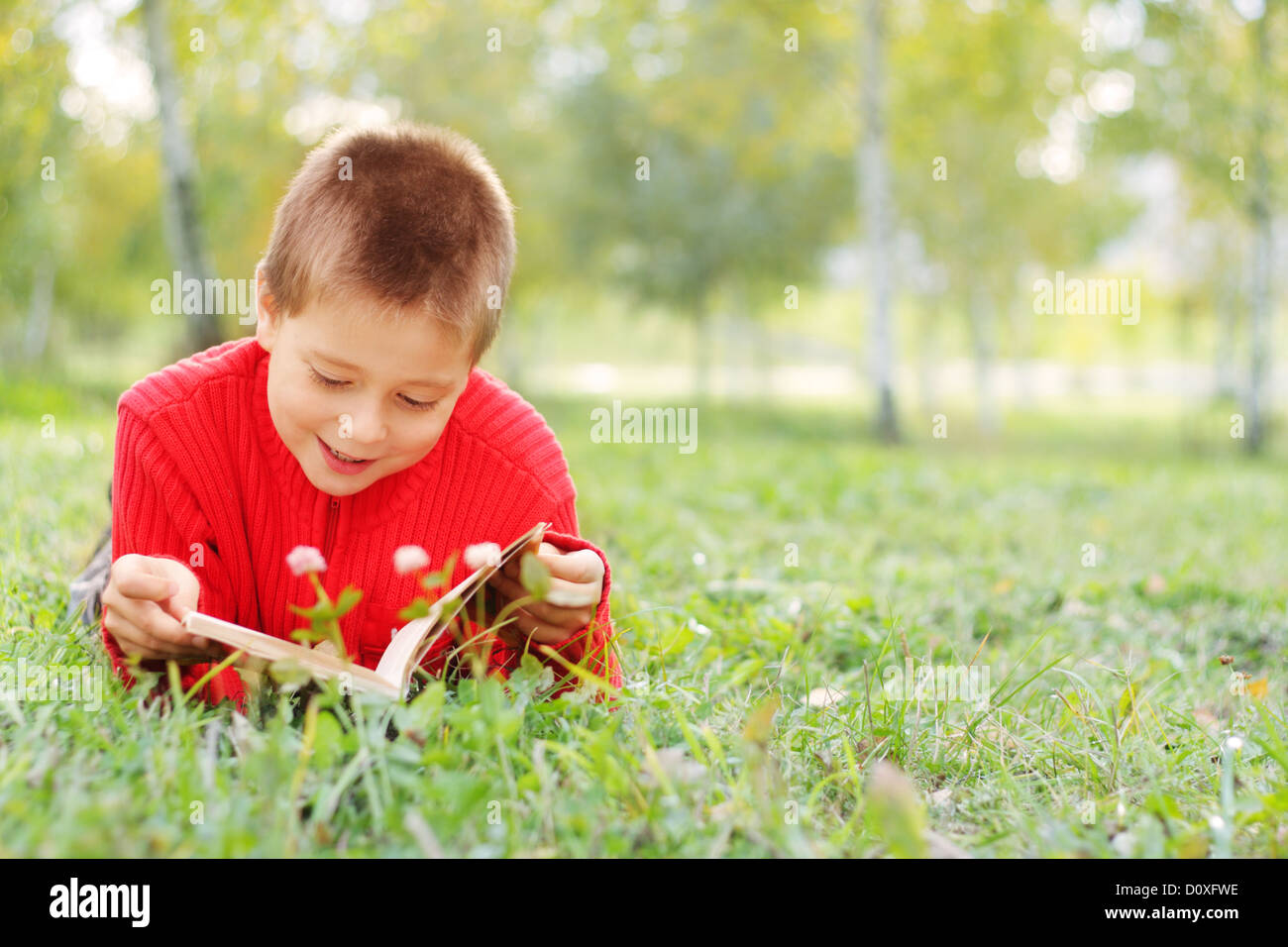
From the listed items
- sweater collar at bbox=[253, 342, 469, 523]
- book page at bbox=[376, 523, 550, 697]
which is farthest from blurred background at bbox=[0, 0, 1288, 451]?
book page at bbox=[376, 523, 550, 697]

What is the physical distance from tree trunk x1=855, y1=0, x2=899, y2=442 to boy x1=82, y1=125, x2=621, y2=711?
8677 millimetres

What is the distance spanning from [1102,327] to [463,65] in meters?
32.4

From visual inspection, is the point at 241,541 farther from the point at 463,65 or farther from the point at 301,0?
the point at 463,65

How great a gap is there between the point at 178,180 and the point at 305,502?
755cm

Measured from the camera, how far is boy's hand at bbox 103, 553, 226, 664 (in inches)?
59.7

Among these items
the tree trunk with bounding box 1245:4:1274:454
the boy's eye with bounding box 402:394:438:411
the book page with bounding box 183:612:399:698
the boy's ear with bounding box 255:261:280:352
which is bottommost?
the book page with bounding box 183:612:399:698

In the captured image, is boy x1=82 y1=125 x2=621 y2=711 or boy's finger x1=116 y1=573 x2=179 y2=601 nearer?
boy's finger x1=116 y1=573 x2=179 y2=601

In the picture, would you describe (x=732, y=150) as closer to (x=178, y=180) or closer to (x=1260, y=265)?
(x=1260, y=265)

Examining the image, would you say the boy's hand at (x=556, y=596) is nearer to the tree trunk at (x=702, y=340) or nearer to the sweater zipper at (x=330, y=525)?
the sweater zipper at (x=330, y=525)

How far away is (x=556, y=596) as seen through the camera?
1.67 metres

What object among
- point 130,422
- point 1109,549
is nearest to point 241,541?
point 130,422

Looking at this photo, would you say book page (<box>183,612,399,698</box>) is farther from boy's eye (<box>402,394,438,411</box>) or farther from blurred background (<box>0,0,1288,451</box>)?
blurred background (<box>0,0,1288,451</box>)

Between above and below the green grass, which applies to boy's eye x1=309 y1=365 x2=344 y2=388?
Result: above
